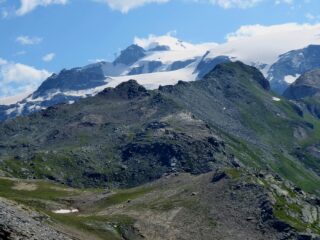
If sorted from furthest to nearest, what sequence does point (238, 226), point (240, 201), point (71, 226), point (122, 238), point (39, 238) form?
1. point (240, 201)
2. point (238, 226)
3. point (122, 238)
4. point (71, 226)
5. point (39, 238)

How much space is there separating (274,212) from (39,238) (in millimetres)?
94594

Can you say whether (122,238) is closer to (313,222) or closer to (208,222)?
(208,222)

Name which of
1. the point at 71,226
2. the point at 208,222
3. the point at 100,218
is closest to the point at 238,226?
the point at 208,222

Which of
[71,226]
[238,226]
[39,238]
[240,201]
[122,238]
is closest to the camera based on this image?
[39,238]

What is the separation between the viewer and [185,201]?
7864 inches

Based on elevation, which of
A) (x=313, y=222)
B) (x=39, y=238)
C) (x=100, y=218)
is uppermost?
(x=39, y=238)

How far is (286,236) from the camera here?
574 feet

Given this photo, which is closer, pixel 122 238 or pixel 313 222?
pixel 122 238

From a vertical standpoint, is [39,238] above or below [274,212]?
above

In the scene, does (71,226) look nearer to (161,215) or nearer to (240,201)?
(161,215)

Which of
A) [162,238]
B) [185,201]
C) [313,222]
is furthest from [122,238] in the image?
[313,222]

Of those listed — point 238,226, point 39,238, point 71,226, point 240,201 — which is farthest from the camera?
point 240,201

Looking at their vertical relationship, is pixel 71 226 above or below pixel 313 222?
above

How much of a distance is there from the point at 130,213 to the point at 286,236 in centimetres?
4414
